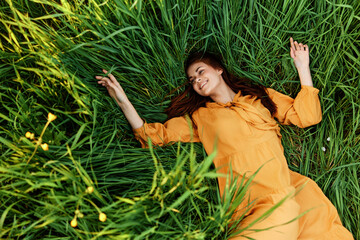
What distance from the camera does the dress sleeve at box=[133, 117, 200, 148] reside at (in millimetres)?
1721

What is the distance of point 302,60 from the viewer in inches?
75.3

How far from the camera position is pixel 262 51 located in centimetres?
195

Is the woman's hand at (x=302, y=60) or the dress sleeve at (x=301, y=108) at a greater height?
the woman's hand at (x=302, y=60)

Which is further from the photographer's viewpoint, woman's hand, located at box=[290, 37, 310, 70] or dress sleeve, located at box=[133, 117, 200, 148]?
woman's hand, located at box=[290, 37, 310, 70]

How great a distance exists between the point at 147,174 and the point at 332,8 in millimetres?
1713

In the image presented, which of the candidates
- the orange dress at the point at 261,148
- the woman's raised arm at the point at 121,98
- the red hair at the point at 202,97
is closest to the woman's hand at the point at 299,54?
the orange dress at the point at 261,148

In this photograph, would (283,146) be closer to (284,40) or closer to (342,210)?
(342,210)

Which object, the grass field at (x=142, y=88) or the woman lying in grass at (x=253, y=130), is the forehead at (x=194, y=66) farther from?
the grass field at (x=142, y=88)

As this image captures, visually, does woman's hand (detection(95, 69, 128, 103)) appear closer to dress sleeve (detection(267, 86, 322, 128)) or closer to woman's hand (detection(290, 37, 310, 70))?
dress sleeve (detection(267, 86, 322, 128))

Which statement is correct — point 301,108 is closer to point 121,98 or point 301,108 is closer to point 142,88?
point 142,88

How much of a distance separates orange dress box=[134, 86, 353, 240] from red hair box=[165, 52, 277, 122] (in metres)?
0.06

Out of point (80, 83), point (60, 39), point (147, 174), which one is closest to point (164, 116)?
point (147, 174)

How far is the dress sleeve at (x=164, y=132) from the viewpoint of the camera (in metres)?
1.72

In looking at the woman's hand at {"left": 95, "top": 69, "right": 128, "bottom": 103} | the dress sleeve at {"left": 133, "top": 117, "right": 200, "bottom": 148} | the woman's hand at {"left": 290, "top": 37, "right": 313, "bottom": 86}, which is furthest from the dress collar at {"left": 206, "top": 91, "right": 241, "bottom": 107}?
the woman's hand at {"left": 95, "top": 69, "right": 128, "bottom": 103}
